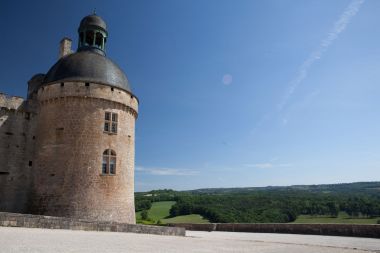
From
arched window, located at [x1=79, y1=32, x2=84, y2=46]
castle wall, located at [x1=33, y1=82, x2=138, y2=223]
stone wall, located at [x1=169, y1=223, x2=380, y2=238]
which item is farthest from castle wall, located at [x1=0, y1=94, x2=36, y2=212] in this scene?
stone wall, located at [x1=169, y1=223, x2=380, y2=238]

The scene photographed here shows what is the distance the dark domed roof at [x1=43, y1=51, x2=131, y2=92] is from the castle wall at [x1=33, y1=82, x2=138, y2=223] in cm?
47

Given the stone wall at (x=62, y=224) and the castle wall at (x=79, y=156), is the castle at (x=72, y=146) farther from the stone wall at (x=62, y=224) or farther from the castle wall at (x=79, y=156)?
the stone wall at (x=62, y=224)

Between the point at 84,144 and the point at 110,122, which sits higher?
the point at 110,122

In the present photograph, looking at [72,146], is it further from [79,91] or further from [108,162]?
[79,91]

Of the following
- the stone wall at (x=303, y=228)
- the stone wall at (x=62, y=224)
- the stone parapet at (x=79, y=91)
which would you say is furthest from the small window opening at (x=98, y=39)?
the stone wall at (x=303, y=228)

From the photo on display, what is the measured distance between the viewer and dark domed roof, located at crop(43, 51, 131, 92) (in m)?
19.0

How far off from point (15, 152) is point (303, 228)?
54.0ft

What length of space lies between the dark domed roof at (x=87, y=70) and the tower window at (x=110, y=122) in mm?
1798

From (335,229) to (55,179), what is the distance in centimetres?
1441

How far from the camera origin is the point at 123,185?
A: 19156 mm

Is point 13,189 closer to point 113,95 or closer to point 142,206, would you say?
point 113,95

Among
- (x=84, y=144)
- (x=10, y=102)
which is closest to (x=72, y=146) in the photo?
(x=84, y=144)

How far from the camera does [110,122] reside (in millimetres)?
19188

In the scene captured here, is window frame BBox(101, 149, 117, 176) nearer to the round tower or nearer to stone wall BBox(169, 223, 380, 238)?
the round tower
